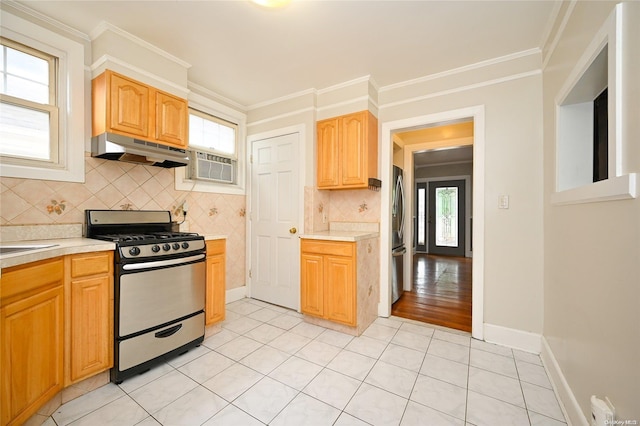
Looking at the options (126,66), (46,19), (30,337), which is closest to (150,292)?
(30,337)

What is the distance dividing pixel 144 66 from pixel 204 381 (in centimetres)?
253

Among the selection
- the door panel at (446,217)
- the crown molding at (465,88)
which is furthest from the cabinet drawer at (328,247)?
the door panel at (446,217)

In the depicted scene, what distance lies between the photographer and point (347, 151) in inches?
112

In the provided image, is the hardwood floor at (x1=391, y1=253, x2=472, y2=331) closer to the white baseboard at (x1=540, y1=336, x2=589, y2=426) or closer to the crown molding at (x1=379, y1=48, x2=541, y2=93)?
the white baseboard at (x1=540, y1=336, x2=589, y2=426)

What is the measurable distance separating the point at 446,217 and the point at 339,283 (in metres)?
6.05

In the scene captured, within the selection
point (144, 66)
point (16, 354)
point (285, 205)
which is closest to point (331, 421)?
point (16, 354)

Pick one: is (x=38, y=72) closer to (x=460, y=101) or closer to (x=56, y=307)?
(x=56, y=307)

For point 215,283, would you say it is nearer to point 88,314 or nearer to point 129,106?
point 88,314

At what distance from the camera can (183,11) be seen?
6.13ft

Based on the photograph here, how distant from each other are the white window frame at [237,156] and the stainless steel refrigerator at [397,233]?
6.55 ft

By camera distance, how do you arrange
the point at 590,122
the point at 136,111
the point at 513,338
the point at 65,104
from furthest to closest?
the point at 513,338, the point at 136,111, the point at 65,104, the point at 590,122

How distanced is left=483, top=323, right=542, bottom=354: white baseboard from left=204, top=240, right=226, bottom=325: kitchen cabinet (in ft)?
8.02

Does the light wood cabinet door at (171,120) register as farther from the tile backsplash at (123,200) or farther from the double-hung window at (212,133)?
the double-hung window at (212,133)

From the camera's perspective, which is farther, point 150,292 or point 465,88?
point 465,88
